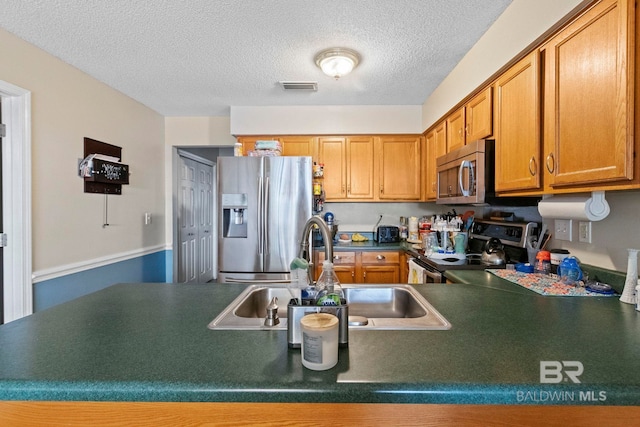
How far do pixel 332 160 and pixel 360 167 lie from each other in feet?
1.07

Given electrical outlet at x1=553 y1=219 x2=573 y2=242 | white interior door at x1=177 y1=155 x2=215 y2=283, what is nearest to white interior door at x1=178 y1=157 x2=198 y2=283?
white interior door at x1=177 y1=155 x2=215 y2=283

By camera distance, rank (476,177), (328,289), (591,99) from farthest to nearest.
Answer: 1. (476,177)
2. (591,99)
3. (328,289)

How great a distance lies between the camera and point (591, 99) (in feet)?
3.95

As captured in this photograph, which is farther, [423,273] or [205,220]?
[205,220]

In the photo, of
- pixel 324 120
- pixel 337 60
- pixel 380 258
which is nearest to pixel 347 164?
pixel 324 120

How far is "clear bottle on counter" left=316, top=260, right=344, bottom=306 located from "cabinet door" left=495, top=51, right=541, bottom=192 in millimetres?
1207

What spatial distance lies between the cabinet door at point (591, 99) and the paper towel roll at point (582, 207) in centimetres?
13

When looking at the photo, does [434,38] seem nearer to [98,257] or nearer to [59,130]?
[59,130]

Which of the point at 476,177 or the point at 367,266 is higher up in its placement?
the point at 476,177

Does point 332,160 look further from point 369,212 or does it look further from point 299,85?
point 299,85

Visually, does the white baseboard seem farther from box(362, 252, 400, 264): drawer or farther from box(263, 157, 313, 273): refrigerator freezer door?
box(362, 252, 400, 264): drawer

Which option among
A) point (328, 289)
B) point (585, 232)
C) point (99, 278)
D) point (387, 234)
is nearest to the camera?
point (328, 289)

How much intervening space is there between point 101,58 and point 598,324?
3.31 m

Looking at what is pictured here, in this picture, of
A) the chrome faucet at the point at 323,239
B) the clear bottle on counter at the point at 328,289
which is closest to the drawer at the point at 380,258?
the chrome faucet at the point at 323,239
